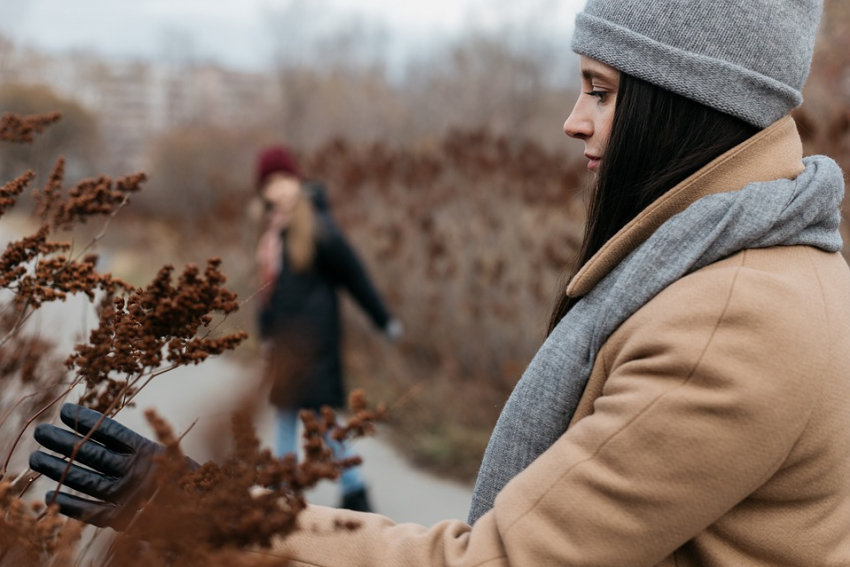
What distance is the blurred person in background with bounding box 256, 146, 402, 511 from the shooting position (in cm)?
493

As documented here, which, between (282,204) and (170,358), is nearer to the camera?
(170,358)

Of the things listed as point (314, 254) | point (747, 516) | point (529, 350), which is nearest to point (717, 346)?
point (747, 516)

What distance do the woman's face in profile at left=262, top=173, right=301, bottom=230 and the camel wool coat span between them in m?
3.91

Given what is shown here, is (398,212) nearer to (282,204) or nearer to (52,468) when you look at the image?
(282,204)

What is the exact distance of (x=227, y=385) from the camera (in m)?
1.04

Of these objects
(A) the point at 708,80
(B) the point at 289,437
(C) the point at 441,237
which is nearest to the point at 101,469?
(A) the point at 708,80

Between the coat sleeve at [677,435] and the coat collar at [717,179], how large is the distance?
A: 0.66 feet

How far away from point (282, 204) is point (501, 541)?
4.10m

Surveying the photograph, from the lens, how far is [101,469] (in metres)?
1.29

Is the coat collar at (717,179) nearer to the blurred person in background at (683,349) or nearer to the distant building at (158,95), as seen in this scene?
the blurred person in background at (683,349)

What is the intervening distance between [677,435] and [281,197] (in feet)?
14.0

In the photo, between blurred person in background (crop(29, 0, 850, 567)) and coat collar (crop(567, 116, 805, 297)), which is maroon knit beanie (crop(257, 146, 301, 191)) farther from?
coat collar (crop(567, 116, 805, 297))

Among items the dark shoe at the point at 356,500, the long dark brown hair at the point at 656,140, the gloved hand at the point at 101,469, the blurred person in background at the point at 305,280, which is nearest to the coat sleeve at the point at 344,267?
the blurred person in background at the point at 305,280

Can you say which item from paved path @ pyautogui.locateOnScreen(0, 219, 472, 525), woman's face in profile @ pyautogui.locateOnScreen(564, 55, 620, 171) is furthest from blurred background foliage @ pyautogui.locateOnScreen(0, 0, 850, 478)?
woman's face in profile @ pyautogui.locateOnScreen(564, 55, 620, 171)
